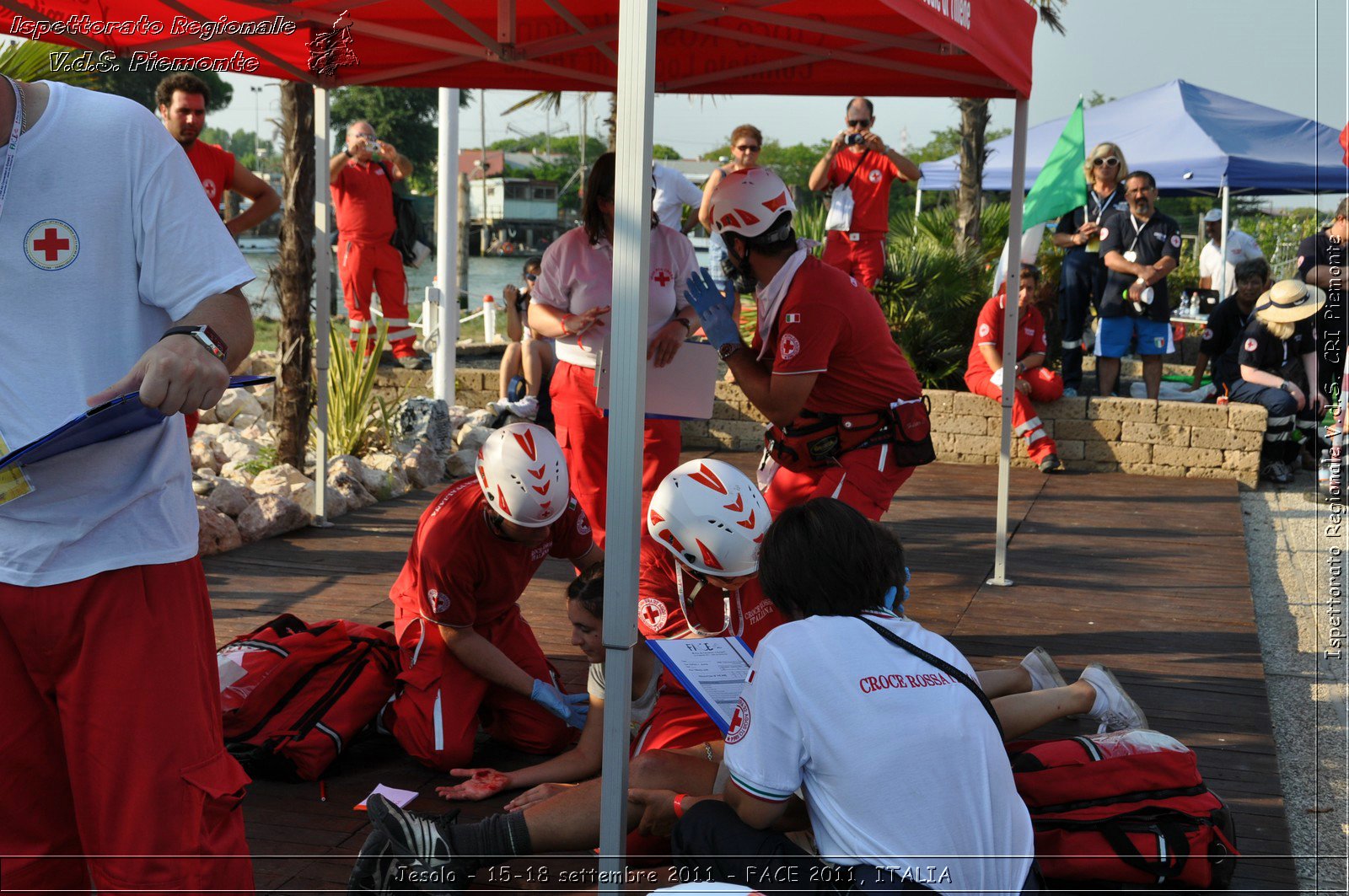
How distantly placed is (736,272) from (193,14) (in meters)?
2.68

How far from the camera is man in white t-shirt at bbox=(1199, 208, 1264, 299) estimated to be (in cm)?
1562

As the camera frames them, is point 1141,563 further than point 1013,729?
Yes

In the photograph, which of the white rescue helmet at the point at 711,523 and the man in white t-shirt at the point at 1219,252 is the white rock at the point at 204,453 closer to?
the white rescue helmet at the point at 711,523

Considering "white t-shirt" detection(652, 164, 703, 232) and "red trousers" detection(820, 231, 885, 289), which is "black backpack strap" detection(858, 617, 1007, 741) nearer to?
"white t-shirt" detection(652, 164, 703, 232)

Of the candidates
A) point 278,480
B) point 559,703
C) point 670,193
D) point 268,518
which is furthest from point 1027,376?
point 559,703

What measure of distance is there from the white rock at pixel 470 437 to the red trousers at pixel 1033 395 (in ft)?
13.8

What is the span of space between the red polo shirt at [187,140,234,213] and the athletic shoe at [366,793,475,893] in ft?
14.5

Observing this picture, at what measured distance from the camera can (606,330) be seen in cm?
537

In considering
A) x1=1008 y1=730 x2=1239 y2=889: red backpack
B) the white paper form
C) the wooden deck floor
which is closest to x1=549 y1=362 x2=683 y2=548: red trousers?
the wooden deck floor

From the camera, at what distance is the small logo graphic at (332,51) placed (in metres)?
5.63

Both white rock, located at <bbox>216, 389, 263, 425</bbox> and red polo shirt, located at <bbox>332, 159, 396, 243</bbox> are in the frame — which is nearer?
white rock, located at <bbox>216, 389, 263, 425</bbox>

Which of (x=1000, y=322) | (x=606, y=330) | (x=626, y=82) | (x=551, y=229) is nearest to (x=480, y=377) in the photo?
(x=1000, y=322)

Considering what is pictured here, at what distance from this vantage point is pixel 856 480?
178 inches

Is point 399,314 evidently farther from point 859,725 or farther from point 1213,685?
point 859,725
